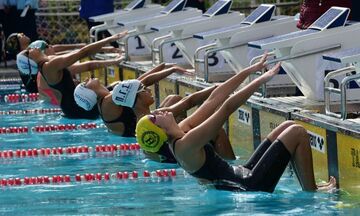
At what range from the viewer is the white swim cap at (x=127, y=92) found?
37.1 ft

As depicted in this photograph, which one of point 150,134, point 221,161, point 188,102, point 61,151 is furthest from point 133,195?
point 61,151

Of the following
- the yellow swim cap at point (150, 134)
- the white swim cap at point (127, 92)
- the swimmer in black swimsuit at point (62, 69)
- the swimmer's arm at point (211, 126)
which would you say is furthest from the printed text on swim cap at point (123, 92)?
the swimmer in black swimsuit at point (62, 69)

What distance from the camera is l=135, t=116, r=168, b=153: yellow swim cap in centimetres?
916

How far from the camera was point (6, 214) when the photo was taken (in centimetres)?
895

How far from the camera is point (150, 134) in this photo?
920cm

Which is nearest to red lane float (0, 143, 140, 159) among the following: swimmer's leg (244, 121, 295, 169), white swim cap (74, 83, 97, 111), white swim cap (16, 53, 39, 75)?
white swim cap (74, 83, 97, 111)

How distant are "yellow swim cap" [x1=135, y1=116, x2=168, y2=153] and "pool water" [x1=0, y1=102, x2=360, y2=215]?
0.43m

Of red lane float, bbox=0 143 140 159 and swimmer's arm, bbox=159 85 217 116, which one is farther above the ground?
swimmer's arm, bbox=159 85 217 116

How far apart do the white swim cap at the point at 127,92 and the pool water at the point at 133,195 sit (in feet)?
1.81

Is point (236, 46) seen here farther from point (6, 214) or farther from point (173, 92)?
point (6, 214)

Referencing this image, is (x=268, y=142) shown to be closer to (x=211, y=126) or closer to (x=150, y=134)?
(x=211, y=126)

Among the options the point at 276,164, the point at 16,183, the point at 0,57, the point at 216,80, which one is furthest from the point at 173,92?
the point at 0,57

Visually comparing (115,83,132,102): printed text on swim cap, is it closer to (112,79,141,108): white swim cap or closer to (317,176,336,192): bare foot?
(112,79,141,108): white swim cap

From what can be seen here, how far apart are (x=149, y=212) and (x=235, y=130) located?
3.11 meters
